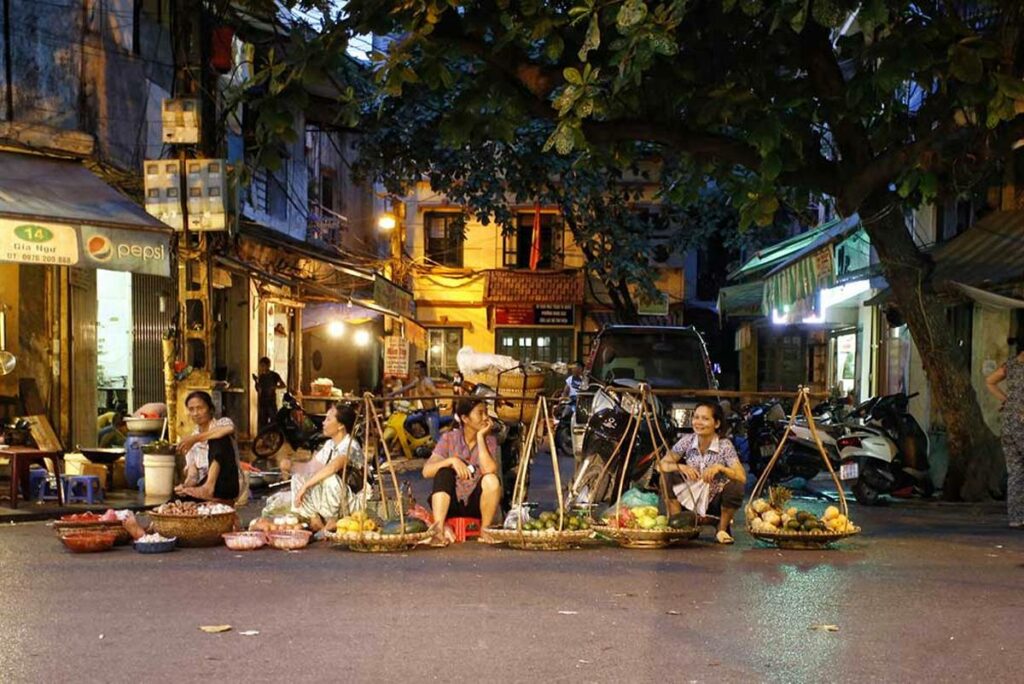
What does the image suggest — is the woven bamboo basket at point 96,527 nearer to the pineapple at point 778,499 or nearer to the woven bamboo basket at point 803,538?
the woven bamboo basket at point 803,538

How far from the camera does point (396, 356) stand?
90.7 feet

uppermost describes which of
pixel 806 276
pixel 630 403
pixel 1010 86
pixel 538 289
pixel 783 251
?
pixel 1010 86

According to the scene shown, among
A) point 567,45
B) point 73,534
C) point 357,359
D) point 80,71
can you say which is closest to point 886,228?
point 567,45

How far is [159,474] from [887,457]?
27.3 ft

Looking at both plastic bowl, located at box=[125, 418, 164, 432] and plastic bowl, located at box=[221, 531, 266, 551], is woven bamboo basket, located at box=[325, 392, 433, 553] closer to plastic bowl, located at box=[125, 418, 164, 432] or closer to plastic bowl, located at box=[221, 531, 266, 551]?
plastic bowl, located at box=[221, 531, 266, 551]

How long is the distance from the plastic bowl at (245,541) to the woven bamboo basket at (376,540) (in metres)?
0.59

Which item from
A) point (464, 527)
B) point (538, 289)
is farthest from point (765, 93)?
point (538, 289)

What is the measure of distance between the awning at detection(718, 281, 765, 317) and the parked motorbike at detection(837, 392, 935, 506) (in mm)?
8764

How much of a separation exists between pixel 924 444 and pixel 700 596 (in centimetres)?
747

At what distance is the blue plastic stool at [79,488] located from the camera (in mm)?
13195

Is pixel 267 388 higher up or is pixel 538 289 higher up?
pixel 538 289

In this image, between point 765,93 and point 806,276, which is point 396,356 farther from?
point 765,93

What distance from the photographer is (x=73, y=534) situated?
31.3 ft

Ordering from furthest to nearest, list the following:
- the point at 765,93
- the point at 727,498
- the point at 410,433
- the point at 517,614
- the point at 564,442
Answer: the point at 410,433
the point at 564,442
the point at 765,93
the point at 727,498
the point at 517,614
